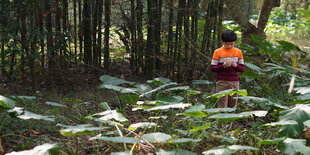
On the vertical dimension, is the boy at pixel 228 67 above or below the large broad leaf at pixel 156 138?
above

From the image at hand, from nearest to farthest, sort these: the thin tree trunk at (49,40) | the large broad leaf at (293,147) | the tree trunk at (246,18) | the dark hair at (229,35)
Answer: the large broad leaf at (293,147) < the dark hair at (229,35) < the thin tree trunk at (49,40) < the tree trunk at (246,18)

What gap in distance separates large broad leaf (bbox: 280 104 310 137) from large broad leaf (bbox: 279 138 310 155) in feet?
0.30

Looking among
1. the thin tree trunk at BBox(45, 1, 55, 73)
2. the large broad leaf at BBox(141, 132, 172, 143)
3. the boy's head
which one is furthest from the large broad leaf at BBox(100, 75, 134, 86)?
the large broad leaf at BBox(141, 132, 172, 143)

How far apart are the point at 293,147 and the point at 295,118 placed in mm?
232

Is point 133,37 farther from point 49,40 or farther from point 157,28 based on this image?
point 49,40

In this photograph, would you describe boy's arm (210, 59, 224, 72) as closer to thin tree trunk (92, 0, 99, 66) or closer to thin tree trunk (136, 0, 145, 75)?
thin tree trunk (136, 0, 145, 75)

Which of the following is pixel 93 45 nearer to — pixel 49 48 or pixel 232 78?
pixel 49 48

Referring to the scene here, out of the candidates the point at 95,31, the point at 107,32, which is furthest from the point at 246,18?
the point at 95,31

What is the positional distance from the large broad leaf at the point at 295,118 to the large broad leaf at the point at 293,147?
0.30 feet

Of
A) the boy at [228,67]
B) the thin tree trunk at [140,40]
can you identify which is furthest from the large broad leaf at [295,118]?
the thin tree trunk at [140,40]

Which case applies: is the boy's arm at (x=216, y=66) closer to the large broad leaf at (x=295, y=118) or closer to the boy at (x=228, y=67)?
the boy at (x=228, y=67)

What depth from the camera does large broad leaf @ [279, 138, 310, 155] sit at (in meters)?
1.60

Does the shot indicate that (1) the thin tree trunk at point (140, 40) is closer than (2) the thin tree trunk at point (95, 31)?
No

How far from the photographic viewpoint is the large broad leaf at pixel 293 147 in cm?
160
